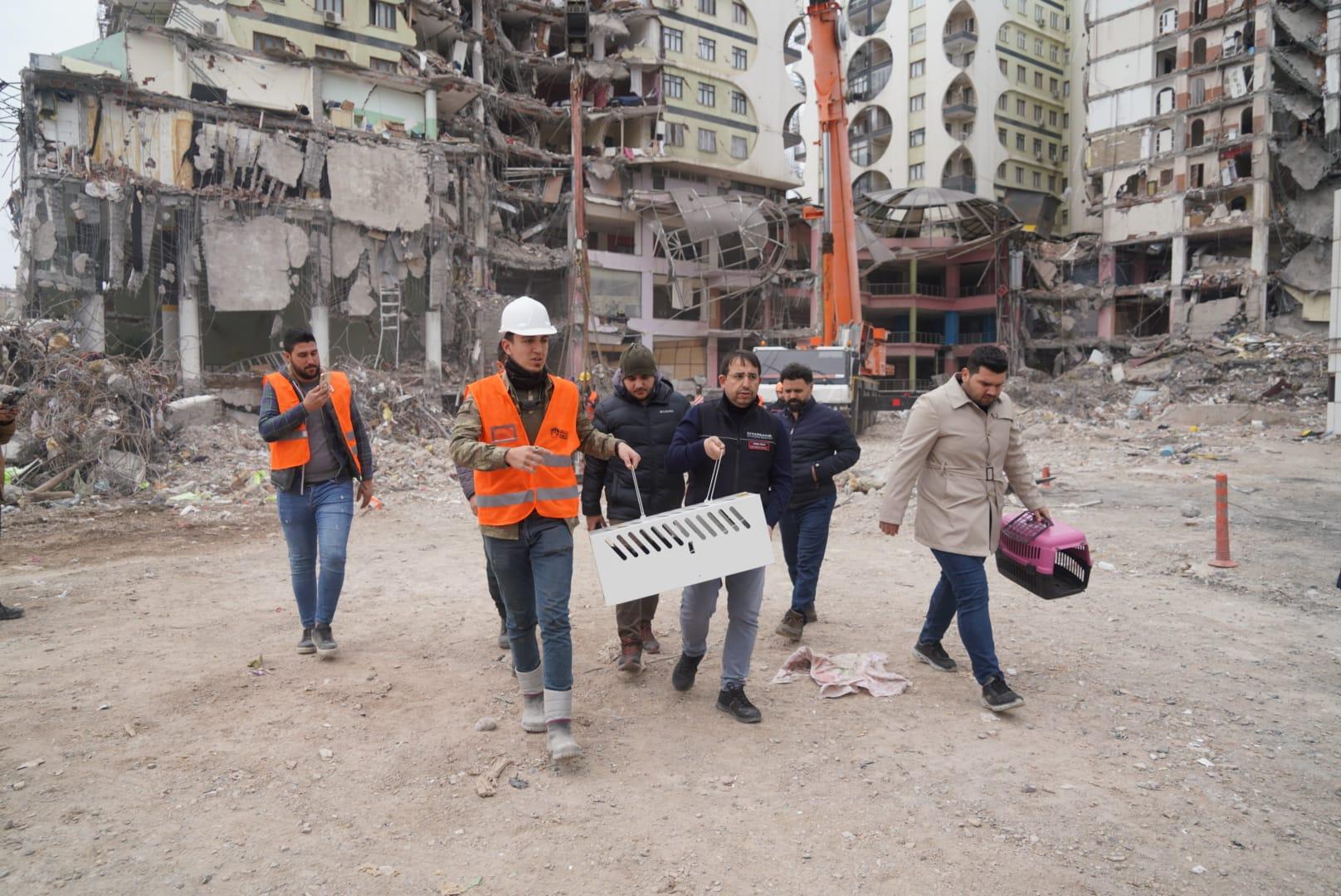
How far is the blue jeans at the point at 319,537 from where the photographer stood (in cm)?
474

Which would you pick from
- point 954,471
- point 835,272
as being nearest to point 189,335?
point 835,272

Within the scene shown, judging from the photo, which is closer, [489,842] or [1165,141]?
[489,842]

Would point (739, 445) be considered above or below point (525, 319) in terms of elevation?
below

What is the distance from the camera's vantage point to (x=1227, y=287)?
119ft

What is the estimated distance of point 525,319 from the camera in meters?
3.43

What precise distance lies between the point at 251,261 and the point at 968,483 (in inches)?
878

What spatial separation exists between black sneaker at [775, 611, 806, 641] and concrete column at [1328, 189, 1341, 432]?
56.7 ft

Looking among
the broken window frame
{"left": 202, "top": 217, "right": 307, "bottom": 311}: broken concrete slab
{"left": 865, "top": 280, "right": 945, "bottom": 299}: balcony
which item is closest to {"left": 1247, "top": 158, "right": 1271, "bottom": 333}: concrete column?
{"left": 865, "top": 280, "right": 945, "bottom": 299}: balcony

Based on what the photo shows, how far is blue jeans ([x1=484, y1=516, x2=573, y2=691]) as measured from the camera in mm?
3451

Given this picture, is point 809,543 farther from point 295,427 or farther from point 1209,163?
point 1209,163

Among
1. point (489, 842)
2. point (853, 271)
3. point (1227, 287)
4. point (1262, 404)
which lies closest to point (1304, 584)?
point (489, 842)

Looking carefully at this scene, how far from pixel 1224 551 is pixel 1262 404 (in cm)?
2094

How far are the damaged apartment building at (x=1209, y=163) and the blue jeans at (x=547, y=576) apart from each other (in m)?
39.5

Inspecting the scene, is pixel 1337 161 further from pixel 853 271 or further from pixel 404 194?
pixel 404 194
